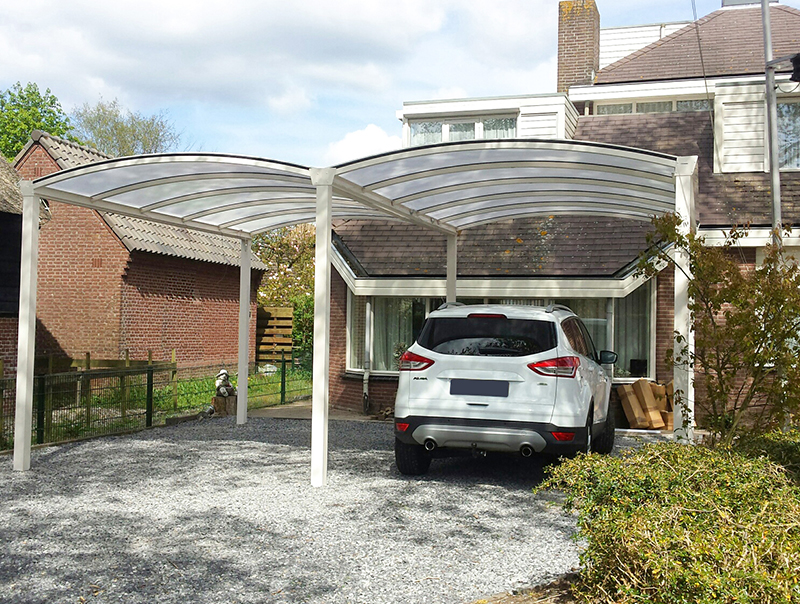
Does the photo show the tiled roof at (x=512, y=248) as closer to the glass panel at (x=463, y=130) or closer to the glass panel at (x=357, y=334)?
the glass panel at (x=357, y=334)

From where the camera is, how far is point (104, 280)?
1883 centimetres

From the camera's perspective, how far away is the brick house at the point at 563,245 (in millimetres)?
14180

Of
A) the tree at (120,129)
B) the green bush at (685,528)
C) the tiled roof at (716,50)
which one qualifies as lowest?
the green bush at (685,528)

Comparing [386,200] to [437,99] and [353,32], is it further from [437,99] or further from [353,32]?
[437,99]

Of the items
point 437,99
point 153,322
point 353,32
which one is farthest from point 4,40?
point 353,32

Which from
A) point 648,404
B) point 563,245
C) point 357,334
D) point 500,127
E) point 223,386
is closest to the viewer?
point 648,404

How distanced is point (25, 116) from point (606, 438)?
44.2 meters

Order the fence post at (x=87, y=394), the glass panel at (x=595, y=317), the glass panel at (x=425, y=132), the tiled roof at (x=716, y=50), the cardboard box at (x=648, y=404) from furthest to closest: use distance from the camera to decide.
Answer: the tiled roof at (x=716, y=50), the glass panel at (x=425, y=132), the glass panel at (x=595, y=317), the cardboard box at (x=648, y=404), the fence post at (x=87, y=394)

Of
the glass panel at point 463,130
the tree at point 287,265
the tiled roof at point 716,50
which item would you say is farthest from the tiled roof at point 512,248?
the tree at point 287,265

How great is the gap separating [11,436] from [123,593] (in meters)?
6.37

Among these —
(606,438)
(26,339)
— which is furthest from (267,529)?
(606,438)

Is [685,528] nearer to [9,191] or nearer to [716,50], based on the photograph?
[9,191]

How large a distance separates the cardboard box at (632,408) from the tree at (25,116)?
40994 millimetres

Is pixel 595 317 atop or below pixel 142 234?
below
